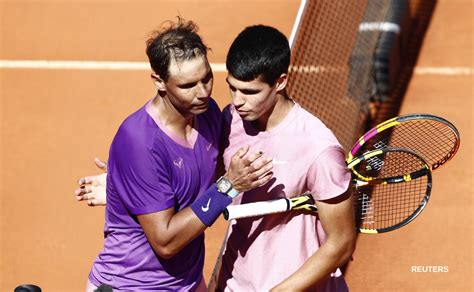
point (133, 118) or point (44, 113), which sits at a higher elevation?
point (133, 118)

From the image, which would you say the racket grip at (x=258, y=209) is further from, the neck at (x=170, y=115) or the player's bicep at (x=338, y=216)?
the neck at (x=170, y=115)

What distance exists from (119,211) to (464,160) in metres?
4.82

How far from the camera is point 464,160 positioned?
8.17 meters

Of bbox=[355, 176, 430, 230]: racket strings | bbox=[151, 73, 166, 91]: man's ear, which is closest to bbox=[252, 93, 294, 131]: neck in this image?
bbox=[151, 73, 166, 91]: man's ear

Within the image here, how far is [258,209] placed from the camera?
3977 mm

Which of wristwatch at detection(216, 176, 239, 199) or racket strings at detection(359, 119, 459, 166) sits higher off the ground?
wristwatch at detection(216, 176, 239, 199)

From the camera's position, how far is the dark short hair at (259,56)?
3.92m

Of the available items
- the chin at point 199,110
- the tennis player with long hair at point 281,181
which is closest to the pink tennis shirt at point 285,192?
the tennis player with long hair at point 281,181

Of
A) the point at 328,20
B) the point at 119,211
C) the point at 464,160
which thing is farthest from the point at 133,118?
the point at 328,20

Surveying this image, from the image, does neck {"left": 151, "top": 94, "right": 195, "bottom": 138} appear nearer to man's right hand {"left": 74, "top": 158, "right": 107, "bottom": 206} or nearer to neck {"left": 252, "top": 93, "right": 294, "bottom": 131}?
neck {"left": 252, "top": 93, "right": 294, "bottom": 131}

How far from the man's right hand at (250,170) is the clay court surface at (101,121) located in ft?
1.59

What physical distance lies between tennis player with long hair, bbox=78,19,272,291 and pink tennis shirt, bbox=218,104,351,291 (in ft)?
0.49

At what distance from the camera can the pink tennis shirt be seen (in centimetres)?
388

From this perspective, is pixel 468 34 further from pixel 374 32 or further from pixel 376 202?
pixel 376 202
